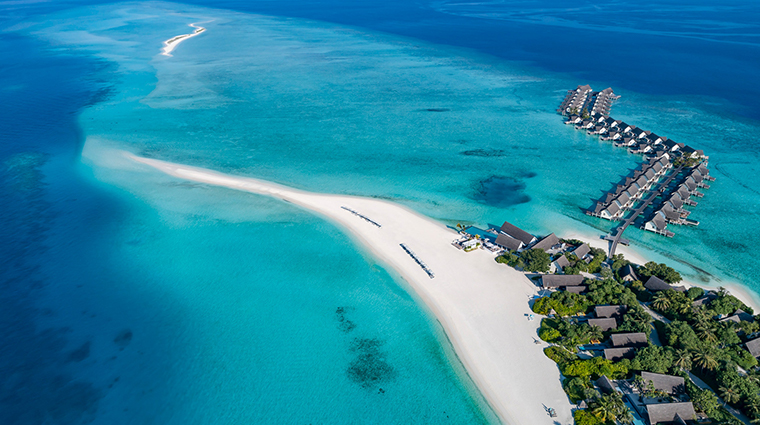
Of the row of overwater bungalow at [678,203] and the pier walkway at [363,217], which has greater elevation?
the row of overwater bungalow at [678,203]

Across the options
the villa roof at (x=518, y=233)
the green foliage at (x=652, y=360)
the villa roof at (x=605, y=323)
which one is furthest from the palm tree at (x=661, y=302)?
the villa roof at (x=518, y=233)

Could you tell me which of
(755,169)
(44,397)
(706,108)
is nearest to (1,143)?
(44,397)

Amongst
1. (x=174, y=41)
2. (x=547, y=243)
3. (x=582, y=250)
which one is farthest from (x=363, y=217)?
(x=174, y=41)

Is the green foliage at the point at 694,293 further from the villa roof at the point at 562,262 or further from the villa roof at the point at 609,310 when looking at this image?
the villa roof at the point at 562,262

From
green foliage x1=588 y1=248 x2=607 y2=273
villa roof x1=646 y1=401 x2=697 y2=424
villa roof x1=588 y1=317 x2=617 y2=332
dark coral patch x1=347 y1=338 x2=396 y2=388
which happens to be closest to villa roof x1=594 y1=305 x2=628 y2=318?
villa roof x1=588 y1=317 x2=617 y2=332

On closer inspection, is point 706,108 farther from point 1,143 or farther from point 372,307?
point 1,143

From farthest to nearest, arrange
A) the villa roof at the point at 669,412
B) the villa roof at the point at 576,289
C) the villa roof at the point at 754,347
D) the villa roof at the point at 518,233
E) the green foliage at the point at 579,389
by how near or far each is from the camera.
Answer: the villa roof at the point at 518,233, the villa roof at the point at 576,289, the villa roof at the point at 754,347, the green foliage at the point at 579,389, the villa roof at the point at 669,412

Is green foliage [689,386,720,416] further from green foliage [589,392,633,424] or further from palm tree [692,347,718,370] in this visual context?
green foliage [589,392,633,424]
